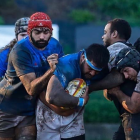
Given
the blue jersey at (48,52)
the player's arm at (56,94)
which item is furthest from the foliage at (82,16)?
the player's arm at (56,94)

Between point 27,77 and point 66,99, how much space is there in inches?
20.2

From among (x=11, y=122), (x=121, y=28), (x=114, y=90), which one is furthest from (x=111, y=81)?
(x=11, y=122)

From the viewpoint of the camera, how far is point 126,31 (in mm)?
5891

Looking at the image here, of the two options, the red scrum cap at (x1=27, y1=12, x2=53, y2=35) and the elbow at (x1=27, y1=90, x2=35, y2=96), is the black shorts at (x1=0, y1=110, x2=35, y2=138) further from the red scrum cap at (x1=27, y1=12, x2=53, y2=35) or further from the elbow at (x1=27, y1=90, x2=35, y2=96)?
the red scrum cap at (x1=27, y1=12, x2=53, y2=35)

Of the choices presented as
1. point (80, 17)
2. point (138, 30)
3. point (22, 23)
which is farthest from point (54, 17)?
point (22, 23)

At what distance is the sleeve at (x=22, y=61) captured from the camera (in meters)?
5.54

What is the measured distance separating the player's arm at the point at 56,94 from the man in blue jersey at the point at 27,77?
121 mm

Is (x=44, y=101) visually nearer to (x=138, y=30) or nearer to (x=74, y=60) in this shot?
(x=74, y=60)

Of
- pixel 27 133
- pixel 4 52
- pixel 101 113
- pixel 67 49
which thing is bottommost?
pixel 101 113

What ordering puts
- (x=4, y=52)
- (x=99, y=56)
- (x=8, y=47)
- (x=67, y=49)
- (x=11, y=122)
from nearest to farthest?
(x=99, y=56) < (x=11, y=122) < (x=4, y=52) < (x=8, y=47) < (x=67, y=49)

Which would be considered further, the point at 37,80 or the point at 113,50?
the point at 113,50

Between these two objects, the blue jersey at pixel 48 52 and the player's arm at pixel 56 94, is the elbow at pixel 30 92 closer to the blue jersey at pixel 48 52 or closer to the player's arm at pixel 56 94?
the player's arm at pixel 56 94

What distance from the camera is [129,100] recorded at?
5.48m

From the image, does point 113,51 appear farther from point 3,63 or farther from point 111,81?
point 3,63
